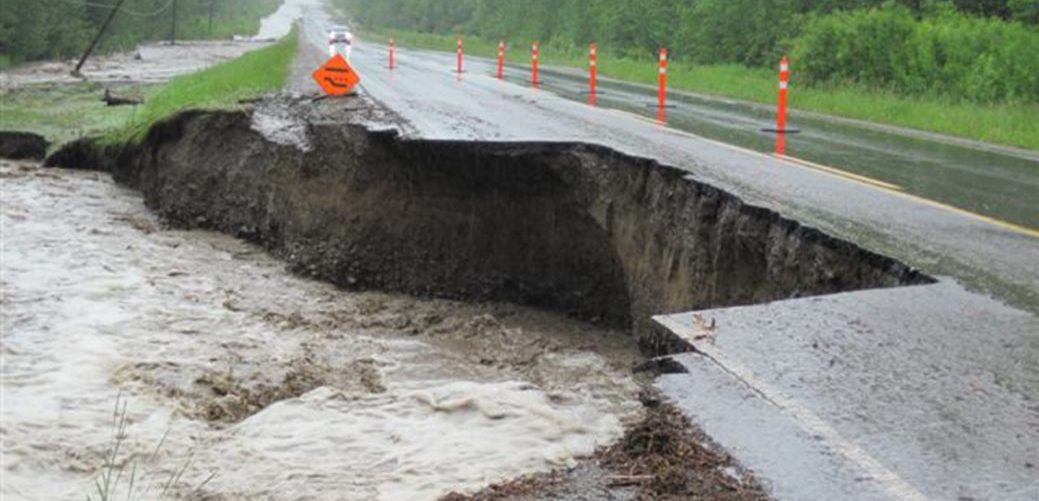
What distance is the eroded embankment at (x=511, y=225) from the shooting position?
312 inches

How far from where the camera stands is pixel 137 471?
20.1 ft

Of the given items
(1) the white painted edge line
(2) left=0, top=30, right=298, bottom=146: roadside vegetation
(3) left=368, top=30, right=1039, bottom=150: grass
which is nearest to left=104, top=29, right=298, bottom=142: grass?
(2) left=0, top=30, right=298, bottom=146: roadside vegetation

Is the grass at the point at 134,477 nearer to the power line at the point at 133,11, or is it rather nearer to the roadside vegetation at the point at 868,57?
the roadside vegetation at the point at 868,57

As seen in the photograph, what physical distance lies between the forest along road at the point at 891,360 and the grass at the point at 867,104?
6391 mm

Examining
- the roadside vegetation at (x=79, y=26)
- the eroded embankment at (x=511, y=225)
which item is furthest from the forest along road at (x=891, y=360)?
the roadside vegetation at (x=79, y=26)

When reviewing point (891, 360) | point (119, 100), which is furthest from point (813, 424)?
point (119, 100)

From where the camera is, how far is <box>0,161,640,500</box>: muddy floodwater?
5.62m

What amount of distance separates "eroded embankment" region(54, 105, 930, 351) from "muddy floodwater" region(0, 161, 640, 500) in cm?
42

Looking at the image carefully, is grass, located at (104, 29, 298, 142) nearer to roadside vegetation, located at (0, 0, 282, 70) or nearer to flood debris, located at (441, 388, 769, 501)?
flood debris, located at (441, 388, 769, 501)

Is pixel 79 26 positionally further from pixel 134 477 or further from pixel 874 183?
pixel 134 477

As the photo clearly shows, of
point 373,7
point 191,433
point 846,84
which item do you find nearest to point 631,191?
point 191,433

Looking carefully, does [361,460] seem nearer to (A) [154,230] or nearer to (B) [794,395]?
(B) [794,395]

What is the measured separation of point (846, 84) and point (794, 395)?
20746 mm

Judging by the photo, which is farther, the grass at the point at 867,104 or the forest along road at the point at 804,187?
the grass at the point at 867,104
